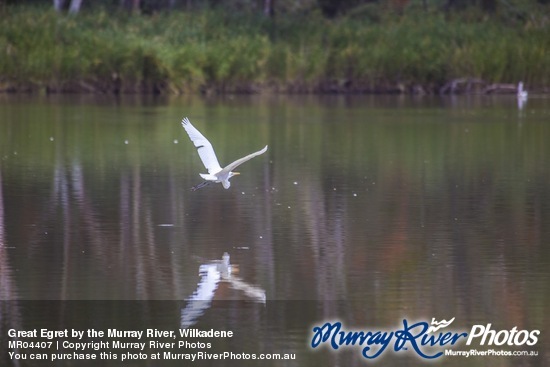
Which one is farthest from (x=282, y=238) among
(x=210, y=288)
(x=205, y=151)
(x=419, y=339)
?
(x=419, y=339)

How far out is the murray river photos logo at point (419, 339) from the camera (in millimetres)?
8086

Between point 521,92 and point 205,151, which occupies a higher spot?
point 205,151

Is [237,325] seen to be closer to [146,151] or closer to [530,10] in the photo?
[146,151]

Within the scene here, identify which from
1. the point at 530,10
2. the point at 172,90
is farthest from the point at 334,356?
the point at 530,10

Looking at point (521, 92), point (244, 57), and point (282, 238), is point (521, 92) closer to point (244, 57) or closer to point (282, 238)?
point (244, 57)

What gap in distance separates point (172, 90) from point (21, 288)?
25401 mm

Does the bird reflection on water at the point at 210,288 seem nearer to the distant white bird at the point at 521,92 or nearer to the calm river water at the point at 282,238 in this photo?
the calm river water at the point at 282,238

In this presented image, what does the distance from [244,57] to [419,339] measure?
26360 millimetres

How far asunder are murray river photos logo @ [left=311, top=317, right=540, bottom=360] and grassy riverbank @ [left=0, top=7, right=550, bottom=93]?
24.8 m

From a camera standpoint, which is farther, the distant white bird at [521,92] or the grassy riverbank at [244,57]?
the distant white bird at [521,92]

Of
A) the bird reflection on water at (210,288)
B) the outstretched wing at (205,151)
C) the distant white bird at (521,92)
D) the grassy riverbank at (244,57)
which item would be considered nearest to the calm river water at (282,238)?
the bird reflection on water at (210,288)

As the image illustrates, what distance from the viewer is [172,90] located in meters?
34.8

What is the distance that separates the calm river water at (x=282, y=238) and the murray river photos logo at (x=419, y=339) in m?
0.05

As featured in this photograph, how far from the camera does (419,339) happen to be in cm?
826
